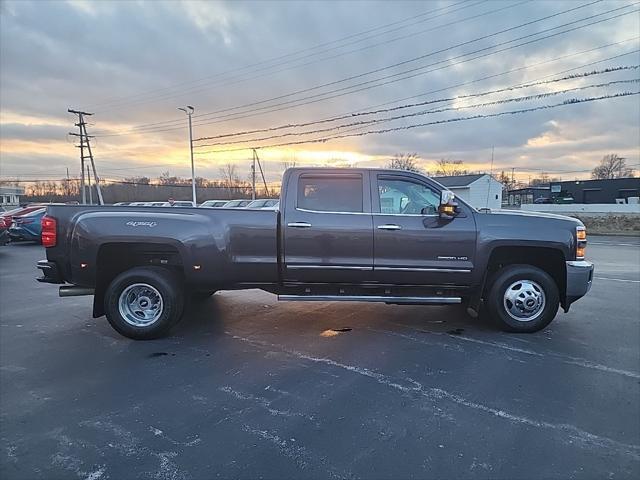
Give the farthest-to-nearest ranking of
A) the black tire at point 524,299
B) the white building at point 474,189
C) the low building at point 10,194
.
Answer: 1. the low building at point 10,194
2. the white building at point 474,189
3. the black tire at point 524,299

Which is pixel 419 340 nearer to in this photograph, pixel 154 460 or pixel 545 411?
pixel 545 411

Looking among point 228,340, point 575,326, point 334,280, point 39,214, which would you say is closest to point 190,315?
point 228,340

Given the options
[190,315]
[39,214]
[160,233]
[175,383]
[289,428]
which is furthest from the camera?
[39,214]

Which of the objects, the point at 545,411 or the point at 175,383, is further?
the point at 175,383

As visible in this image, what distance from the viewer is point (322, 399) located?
3.52 meters

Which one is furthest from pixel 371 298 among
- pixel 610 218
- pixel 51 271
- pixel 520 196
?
pixel 520 196

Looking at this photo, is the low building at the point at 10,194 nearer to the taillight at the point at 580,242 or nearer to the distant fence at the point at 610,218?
the distant fence at the point at 610,218

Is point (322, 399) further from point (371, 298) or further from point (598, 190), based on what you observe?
point (598, 190)

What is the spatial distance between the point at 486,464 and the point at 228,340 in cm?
320

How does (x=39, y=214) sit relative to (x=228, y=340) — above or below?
above

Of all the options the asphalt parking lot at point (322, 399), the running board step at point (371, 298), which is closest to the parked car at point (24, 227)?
the asphalt parking lot at point (322, 399)

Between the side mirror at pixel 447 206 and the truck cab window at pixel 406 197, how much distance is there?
6.0 inches

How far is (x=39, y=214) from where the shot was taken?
16.8 meters

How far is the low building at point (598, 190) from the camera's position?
44228 mm
